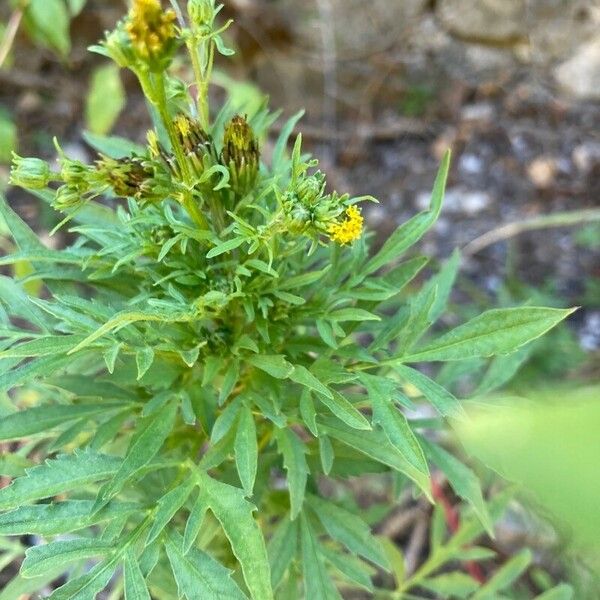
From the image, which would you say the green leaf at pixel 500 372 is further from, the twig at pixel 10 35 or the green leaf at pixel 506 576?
the twig at pixel 10 35

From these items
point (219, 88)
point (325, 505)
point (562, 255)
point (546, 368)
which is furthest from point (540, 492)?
point (219, 88)

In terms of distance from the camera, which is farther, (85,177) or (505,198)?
(505,198)

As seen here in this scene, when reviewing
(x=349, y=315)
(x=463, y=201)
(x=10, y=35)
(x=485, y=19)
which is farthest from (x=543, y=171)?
(x=349, y=315)

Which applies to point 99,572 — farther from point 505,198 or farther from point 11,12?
point 11,12

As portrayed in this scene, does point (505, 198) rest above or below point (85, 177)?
above

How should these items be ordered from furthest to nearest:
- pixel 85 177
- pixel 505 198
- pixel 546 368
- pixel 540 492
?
pixel 505 198
pixel 546 368
pixel 85 177
pixel 540 492

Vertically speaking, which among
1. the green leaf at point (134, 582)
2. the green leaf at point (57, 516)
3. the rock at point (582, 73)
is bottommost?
the green leaf at point (134, 582)

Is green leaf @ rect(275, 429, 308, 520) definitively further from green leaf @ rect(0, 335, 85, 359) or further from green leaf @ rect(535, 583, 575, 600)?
green leaf @ rect(535, 583, 575, 600)

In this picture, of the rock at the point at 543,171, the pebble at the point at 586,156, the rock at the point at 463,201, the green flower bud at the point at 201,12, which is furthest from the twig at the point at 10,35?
the pebble at the point at 586,156
